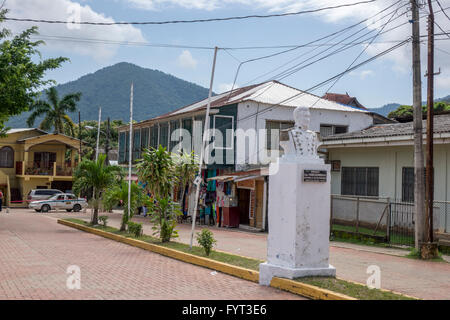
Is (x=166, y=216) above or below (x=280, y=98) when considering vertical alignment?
below

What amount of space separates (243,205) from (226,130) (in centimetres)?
393

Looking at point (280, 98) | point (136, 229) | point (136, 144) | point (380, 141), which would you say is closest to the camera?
point (136, 229)

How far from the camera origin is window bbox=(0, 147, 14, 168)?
47219 millimetres

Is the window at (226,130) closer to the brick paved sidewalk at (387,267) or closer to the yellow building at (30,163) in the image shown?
the brick paved sidewalk at (387,267)

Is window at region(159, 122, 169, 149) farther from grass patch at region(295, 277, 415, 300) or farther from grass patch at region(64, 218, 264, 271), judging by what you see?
grass patch at region(295, 277, 415, 300)

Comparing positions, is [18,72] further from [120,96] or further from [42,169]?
[120,96]

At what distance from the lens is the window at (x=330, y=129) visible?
87.8 ft

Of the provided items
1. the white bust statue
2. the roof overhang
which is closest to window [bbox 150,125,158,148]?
the roof overhang

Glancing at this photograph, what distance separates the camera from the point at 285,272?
8.73 metres

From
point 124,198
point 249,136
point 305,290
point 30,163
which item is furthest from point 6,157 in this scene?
point 305,290

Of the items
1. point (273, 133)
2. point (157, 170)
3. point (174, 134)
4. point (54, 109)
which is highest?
point (54, 109)

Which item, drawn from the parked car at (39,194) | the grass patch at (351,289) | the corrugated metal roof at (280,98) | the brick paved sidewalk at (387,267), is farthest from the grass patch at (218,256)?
the parked car at (39,194)

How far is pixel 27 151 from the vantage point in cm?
4741

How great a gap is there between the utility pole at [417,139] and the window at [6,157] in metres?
42.5
